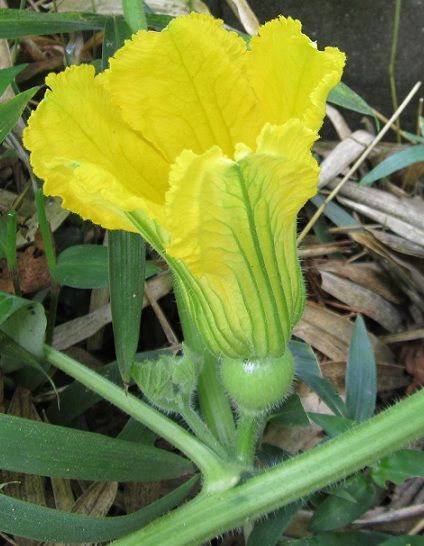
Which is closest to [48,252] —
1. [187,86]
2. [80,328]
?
[80,328]

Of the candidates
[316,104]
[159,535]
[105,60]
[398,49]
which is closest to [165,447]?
[159,535]

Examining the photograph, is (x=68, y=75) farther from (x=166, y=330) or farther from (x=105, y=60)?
(x=166, y=330)

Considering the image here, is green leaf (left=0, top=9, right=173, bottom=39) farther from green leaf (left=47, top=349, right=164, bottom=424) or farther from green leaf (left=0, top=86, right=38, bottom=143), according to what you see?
green leaf (left=47, top=349, right=164, bottom=424)

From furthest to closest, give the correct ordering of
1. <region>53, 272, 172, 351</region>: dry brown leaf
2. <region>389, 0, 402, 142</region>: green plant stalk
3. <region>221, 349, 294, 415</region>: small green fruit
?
<region>389, 0, 402, 142</region>: green plant stalk, <region>53, 272, 172, 351</region>: dry brown leaf, <region>221, 349, 294, 415</region>: small green fruit

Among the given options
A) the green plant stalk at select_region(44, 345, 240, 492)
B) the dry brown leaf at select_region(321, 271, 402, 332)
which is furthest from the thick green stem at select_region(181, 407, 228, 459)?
the dry brown leaf at select_region(321, 271, 402, 332)

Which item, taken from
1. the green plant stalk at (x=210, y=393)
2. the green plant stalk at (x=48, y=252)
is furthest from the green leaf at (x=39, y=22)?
the green plant stalk at (x=210, y=393)
